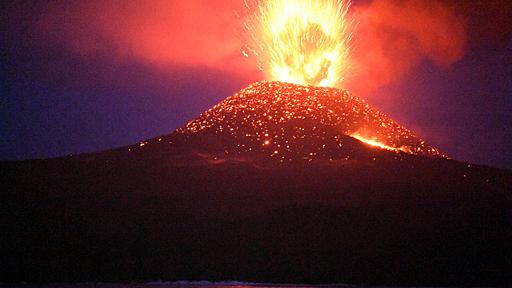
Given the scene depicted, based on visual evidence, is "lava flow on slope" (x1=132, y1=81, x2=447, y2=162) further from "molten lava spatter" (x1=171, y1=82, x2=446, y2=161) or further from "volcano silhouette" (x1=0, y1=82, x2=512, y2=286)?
"volcano silhouette" (x1=0, y1=82, x2=512, y2=286)

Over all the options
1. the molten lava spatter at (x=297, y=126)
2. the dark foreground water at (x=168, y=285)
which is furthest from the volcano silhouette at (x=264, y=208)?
the dark foreground water at (x=168, y=285)

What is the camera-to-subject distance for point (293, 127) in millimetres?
40938

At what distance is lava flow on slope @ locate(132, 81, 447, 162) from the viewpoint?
3816 cm

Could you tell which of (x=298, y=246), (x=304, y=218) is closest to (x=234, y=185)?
(x=304, y=218)

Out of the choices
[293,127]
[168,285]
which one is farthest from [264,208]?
[293,127]

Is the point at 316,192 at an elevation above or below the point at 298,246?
above

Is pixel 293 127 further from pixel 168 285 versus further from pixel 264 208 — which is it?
pixel 168 285

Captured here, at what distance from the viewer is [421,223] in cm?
2569

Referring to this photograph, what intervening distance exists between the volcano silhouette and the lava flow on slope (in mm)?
147

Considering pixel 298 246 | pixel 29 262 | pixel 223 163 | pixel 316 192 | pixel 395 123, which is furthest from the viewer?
pixel 395 123

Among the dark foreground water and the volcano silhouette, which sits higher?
the volcano silhouette

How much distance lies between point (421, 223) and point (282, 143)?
14.5 metres

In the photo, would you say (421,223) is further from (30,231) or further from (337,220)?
(30,231)

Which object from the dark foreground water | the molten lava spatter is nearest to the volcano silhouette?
the molten lava spatter
